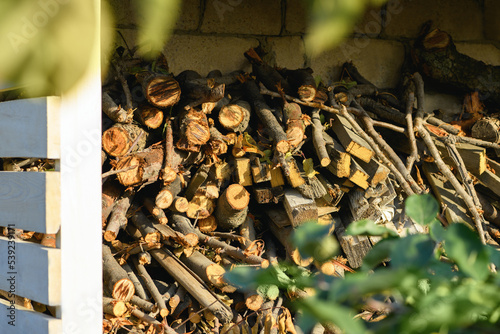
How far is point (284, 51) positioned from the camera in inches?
140

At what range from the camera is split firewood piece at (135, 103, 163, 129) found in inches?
103

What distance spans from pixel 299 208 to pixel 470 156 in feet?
4.13

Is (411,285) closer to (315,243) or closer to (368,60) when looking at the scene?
(315,243)

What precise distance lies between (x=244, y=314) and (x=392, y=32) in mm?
2596

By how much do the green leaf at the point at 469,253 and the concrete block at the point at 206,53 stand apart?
2.81m

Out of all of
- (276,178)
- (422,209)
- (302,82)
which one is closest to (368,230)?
(422,209)

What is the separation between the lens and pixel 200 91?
102 inches

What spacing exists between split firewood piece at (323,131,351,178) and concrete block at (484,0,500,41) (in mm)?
2301

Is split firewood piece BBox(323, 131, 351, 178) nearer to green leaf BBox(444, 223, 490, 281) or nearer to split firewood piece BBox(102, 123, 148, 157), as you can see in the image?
split firewood piece BBox(102, 123, 148, 157)

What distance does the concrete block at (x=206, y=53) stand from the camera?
320 cm

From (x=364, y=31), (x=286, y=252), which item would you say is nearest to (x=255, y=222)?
(x=286, y=252)

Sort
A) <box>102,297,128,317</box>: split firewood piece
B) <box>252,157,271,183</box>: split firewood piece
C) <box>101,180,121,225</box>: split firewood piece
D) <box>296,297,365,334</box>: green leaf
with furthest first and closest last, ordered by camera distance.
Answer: <box>252,157,271,183</box>: split firewood piece, <box>101,180,121,225</box>: split firewood piece, <box>102,297,128,317</box>: split firewood piece, <box>296,297,365,334</box>: green leaf

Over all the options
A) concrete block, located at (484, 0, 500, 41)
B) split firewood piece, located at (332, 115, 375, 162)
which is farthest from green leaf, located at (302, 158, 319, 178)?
concrete block, located at (484, 0, 500, 41)

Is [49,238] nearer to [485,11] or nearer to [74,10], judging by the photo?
[74,10]
